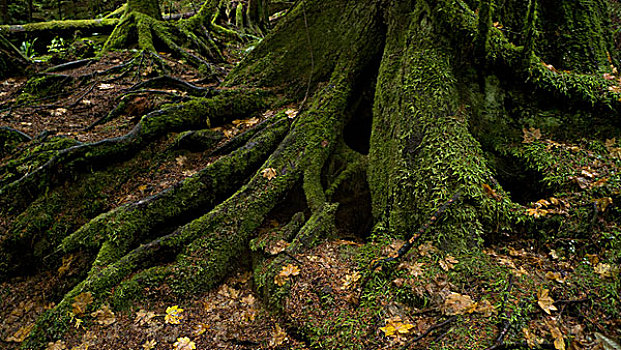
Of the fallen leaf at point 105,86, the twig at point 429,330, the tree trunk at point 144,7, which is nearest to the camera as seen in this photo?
the twig at point 429,330

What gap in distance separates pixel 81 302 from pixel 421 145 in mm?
3391

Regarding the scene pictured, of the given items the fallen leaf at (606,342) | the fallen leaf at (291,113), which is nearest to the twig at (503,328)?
the fallen leaf at (606,342)

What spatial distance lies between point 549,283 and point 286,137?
9.23 ft

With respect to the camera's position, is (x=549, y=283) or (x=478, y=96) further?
(x=478, y=96)

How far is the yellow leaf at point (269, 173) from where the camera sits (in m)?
3.61

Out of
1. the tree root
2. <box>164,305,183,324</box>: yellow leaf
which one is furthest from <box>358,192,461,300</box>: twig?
the tree root

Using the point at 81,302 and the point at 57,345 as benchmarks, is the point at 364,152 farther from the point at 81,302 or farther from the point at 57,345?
the point at 57,345

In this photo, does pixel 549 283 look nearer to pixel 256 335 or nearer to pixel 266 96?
pixel 256 335

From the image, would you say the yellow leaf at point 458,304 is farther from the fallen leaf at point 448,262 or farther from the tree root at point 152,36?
the tree root at point 152,36

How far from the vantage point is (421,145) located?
10.4 feet

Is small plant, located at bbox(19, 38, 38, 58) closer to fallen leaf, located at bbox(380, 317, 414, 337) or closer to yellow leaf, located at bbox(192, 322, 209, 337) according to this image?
yellow leaf, located at bbox(192, 322, 209, 337)

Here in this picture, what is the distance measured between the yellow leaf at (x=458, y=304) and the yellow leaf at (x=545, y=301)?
0.42 meters

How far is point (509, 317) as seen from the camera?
6.95 ft

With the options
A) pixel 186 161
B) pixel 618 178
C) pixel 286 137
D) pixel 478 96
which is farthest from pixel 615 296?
pixel 186 161
